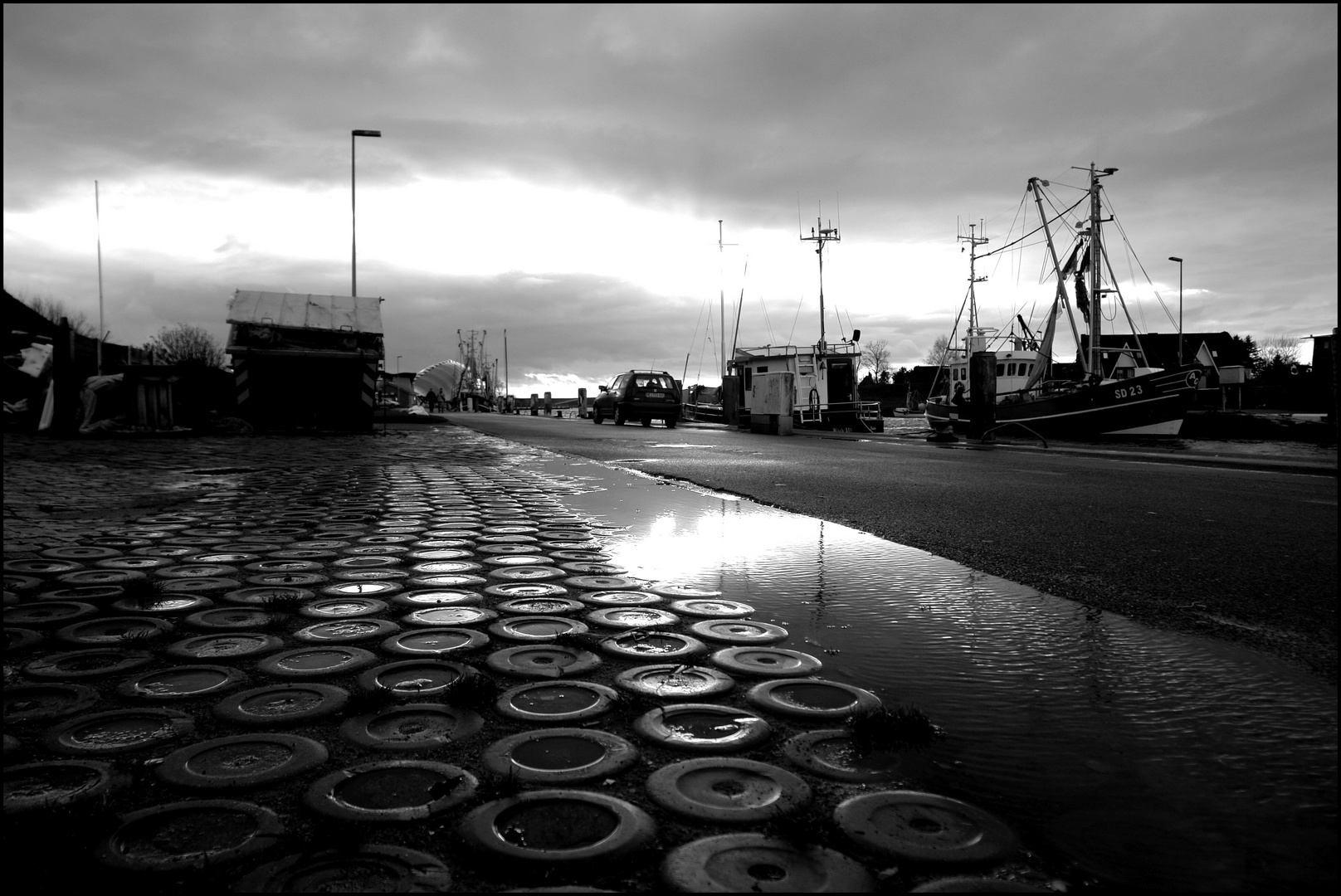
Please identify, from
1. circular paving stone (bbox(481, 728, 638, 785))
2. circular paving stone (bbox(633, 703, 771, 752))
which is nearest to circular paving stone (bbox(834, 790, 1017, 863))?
circular paving stone (bbox(633, 703, 771, 752))

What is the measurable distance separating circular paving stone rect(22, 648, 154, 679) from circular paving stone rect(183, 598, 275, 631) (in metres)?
0.27

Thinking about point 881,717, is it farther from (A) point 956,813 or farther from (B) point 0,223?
(B) point 0,223

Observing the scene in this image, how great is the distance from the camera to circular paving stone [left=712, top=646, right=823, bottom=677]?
215 cm

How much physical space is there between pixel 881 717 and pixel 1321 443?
90.7ft

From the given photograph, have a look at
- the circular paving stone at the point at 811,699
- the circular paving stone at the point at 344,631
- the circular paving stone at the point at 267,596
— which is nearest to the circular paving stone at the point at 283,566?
the circular paving stone at the point at 267,596

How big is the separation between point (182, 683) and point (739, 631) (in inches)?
61.0

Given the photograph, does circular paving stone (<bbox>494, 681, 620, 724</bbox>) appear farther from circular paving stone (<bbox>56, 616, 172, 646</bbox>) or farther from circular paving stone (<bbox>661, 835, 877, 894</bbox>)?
circular paving stone (<bbox>56, 616, 172, 646</bbox>)

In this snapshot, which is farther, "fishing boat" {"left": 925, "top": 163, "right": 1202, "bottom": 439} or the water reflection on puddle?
"fishing boat" {"left": 925, "top": 163, "right": 1202, "bottom": 439}

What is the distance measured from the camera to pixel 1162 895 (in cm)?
115

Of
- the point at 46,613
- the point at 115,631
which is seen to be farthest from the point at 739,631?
the point at 46,613

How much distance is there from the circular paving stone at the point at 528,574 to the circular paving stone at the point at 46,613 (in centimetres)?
140

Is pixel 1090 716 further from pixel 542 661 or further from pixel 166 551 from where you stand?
pixel 166 551

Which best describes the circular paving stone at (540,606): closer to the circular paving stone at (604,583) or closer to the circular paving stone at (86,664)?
the circular paving stone at (604,583)

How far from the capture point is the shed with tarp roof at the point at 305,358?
48.3ft
